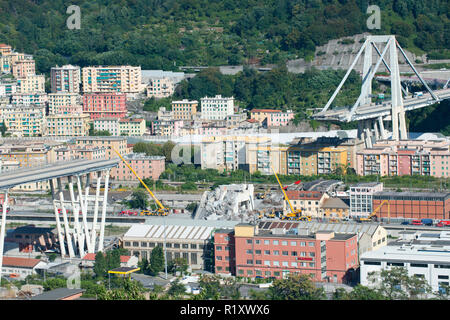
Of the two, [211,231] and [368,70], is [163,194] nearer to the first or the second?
[211,231]

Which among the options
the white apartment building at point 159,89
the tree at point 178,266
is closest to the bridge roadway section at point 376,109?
the white apartment building at point 159,89

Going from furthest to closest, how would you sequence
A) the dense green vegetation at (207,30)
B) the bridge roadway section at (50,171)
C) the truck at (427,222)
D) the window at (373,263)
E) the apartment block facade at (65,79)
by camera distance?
the dense green vegetation at (207,30)
the apartment block facade at (65,79)
the truck at (427,222)
the bridge roadway section at (50,171)
the window at (373,263)

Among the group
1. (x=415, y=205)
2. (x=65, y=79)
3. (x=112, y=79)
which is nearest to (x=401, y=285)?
(x=415, y=205)

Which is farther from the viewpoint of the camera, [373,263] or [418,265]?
[373,263]

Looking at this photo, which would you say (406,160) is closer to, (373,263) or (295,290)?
(373,263)

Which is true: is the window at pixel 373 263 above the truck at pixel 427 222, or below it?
below

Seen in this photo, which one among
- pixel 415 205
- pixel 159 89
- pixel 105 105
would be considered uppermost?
pixel 159 89

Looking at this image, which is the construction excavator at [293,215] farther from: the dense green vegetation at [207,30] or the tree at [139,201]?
the dense green vegetation at [207,30]
